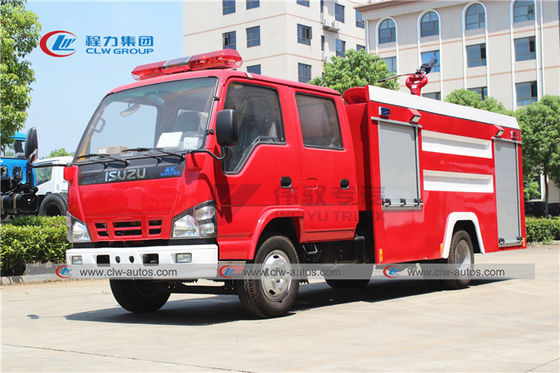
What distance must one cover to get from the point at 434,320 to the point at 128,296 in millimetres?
3690

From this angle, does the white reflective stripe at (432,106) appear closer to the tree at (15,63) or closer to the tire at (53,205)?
the tree at (15,63)

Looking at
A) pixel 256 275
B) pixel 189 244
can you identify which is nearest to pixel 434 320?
pixel 256 275

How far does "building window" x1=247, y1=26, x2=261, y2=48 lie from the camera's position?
55406mm

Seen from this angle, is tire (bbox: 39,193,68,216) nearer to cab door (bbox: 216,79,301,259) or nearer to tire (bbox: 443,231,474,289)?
tire (bbox: 443,231,474,289)

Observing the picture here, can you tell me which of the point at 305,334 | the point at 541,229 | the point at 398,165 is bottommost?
the point at 305,334

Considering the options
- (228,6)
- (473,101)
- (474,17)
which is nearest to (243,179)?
(473,101)

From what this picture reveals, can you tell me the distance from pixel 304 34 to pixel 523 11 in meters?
16.2

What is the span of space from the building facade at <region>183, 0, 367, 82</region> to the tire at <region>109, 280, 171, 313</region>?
4510 centimetres

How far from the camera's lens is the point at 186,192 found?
7277 millimetres

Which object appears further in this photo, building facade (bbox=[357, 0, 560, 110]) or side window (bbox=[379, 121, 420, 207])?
building facade (bbox=[357, 0, 560, 110])

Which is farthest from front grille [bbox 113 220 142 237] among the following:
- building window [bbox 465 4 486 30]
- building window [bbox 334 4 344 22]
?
building window [bbox 334 4 344 22]

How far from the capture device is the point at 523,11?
4997 centimetres

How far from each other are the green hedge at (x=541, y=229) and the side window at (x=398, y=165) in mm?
16959

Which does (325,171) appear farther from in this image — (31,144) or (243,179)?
(31,144)
